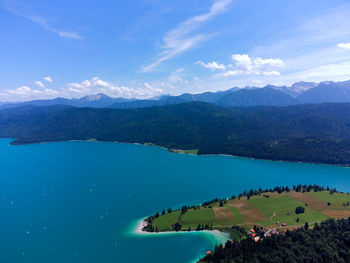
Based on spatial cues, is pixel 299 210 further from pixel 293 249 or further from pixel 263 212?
pixel 293 249

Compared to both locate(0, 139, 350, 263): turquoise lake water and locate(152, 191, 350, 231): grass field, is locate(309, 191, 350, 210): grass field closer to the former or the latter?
locate(152, 191, 350, 231): grass field

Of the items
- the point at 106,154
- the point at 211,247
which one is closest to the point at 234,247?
the point at 211,247

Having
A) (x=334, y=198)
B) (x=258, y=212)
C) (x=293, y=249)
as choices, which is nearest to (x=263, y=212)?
(x=258, y=212)

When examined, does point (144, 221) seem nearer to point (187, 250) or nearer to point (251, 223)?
point (187, 250)

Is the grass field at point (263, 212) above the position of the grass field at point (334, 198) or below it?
above

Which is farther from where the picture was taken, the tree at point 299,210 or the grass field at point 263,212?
the tree at point 299,210

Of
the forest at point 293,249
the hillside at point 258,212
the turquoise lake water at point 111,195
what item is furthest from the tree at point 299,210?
the turquoise lake water at point 111,195

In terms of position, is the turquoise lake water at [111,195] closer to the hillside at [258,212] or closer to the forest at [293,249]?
the hillside at [258,212]
